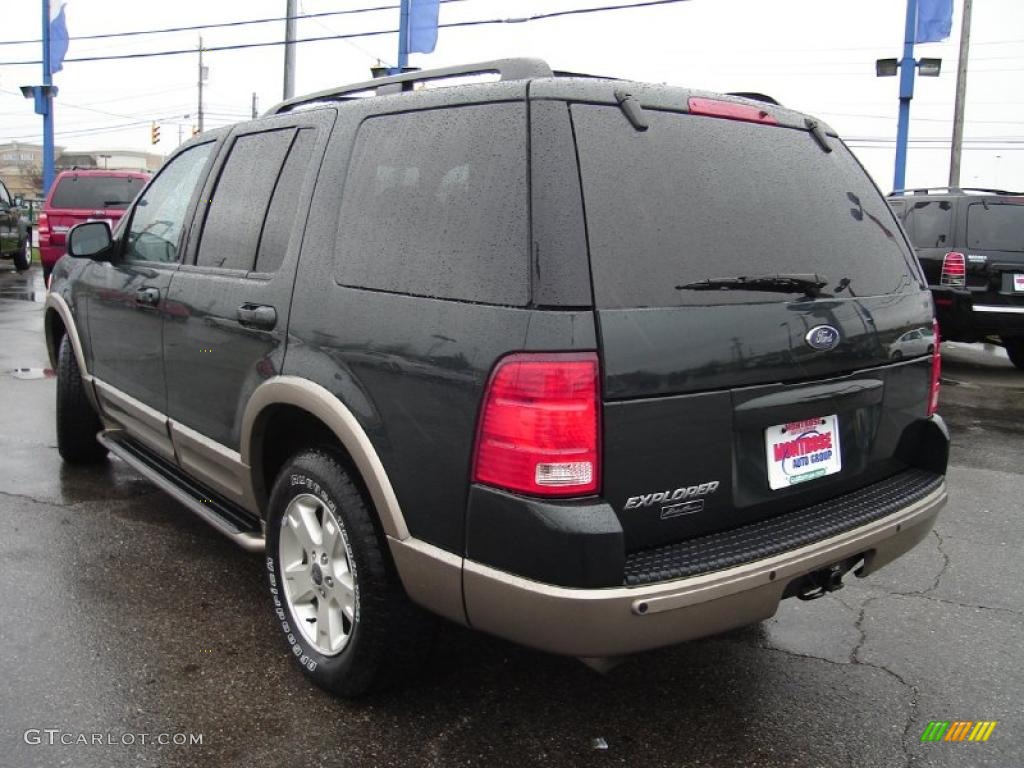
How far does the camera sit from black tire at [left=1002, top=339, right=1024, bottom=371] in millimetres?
10156

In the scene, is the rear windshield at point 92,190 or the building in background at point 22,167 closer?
the rear windshield at point 92,190

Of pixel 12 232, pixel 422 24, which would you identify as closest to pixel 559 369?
pixel 422 24

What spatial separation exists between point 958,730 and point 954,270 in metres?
7.58

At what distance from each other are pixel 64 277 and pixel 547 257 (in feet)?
12.5

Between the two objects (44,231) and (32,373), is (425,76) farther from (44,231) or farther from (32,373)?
(44,231)

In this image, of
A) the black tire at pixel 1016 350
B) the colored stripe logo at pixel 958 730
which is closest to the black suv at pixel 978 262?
the black tire at pixel 1016 350

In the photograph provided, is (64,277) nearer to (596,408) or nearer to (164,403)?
(164,403)

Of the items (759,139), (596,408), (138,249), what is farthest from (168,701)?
(759,139)

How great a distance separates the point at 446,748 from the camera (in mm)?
2615

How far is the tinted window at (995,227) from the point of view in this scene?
9.19m

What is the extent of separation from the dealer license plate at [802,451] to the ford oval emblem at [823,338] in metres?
0.21

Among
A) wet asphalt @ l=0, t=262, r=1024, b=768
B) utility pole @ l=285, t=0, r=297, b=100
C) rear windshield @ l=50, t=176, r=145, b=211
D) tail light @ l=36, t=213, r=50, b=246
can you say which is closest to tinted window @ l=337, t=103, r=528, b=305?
wet asphalt @ l=0, t=262, r=1024, b=768

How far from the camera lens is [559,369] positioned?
7.00ft

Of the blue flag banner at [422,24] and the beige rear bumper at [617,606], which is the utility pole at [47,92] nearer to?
the blue flag banner at [422,24]
